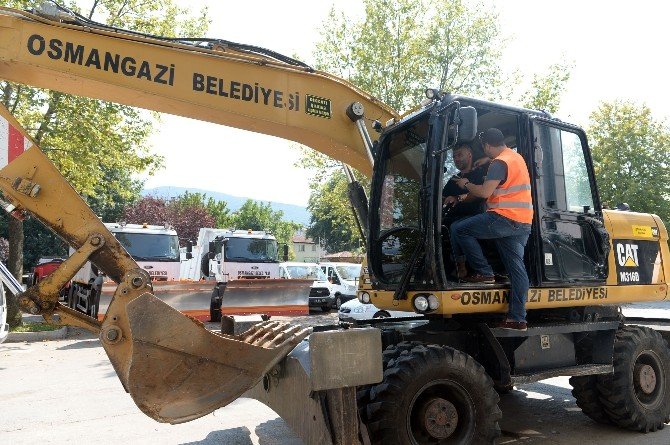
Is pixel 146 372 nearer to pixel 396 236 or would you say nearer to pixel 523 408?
pixel 396 236

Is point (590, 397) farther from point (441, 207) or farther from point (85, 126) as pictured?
point (85, 126)

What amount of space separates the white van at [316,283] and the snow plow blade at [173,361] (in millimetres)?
15063

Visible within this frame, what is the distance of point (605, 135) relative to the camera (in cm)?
3155

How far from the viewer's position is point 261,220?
7062cm

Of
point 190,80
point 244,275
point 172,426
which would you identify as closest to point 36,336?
point 244,275

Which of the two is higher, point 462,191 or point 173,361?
point 462,191

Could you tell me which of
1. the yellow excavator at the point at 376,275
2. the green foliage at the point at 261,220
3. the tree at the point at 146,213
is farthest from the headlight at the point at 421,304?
the green foliage at the point at 261,220

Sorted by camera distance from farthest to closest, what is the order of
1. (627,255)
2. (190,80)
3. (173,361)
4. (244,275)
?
(244,275), (627,255), (190,80), (173,361)

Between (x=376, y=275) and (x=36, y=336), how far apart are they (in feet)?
31.8

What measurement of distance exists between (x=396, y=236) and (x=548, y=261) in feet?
4.44

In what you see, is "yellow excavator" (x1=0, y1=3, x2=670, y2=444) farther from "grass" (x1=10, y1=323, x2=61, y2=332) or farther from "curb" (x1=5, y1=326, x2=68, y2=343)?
"grass" (x1=10, y1=323, x2=61, y2=332)

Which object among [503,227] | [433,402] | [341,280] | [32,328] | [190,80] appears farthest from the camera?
[341,280]

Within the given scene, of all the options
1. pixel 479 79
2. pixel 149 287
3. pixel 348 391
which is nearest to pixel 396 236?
pixel 348 391

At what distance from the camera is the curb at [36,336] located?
11648mm
